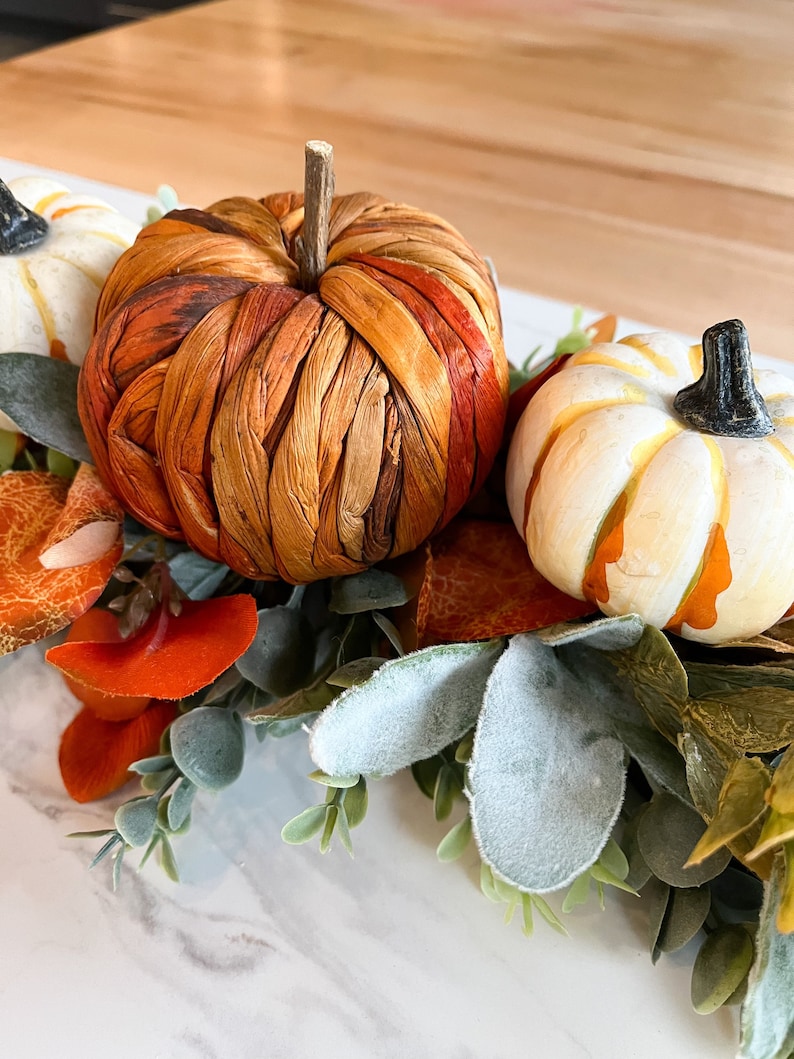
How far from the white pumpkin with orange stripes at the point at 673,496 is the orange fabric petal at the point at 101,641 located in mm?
201

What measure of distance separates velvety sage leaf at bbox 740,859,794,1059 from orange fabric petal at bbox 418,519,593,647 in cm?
13

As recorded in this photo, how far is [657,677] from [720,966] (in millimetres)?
107

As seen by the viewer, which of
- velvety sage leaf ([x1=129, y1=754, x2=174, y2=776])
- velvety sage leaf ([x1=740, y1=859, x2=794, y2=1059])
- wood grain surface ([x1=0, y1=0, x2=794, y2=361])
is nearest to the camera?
velvety sage leaf ([x1=740, y1=859, x2=794, y2=1059])

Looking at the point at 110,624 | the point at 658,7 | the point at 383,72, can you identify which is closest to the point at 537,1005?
the point at 110,624

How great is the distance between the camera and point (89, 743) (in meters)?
0.41

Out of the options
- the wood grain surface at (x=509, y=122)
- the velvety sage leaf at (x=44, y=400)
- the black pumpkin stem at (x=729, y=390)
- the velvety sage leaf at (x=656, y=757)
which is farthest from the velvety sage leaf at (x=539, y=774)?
the wood grain surface at (x=509, y=122)

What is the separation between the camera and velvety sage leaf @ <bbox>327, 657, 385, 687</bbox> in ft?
1.11

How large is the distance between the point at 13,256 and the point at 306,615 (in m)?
0.23

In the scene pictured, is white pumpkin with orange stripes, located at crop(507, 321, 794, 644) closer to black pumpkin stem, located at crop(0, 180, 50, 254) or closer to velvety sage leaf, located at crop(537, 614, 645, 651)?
velvety sage leaf, located at crop(537, 614, 645, 651)

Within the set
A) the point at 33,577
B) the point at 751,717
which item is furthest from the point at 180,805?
the point at 751,717

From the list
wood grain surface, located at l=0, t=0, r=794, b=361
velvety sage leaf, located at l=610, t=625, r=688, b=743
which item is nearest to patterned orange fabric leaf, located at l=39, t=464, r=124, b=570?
velvety sage leaf, located at l=610, t=625, r=688, b=743

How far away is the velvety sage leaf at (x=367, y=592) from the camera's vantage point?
37 centimetres

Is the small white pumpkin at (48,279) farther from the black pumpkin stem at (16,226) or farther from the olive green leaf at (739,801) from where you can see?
the olive green leaf at (739,801)

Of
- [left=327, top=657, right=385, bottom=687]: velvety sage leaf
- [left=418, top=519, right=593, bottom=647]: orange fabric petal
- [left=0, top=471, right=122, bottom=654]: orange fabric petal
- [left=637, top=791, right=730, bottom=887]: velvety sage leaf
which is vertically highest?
[left=418, top=519, right=593, bottom=647]: orange fabric petal
